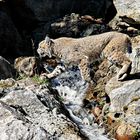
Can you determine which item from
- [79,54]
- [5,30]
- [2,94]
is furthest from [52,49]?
[5,30]

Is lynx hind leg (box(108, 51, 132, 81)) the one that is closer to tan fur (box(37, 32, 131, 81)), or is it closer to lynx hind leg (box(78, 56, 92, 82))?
tan fur (box(37, 32, 131, 81))

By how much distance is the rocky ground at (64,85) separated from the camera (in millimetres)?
11164

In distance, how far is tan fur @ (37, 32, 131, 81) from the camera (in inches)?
607

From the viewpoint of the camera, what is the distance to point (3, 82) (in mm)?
14688

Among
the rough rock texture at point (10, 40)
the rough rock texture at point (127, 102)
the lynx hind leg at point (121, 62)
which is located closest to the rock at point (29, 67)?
the rough rock texture at point (10, 40)

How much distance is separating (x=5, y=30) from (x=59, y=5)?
3.52 m

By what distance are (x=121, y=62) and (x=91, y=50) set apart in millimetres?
1451

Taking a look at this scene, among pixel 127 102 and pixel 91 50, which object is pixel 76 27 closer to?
pixel 91 50

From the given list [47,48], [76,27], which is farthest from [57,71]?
[76,27]

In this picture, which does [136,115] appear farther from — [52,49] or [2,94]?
[52,49]

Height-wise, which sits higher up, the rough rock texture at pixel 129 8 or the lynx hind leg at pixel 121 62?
the lynx hind leg at pixel 121 62

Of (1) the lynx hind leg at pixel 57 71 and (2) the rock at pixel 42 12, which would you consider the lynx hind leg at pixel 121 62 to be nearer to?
(1) the lynx hind leg at pixel 57 71

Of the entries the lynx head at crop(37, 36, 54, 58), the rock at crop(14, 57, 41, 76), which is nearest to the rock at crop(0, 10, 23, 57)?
the rock at crop(14, 57, 41, 76)

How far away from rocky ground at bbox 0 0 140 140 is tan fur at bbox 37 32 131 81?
1.15 ft
